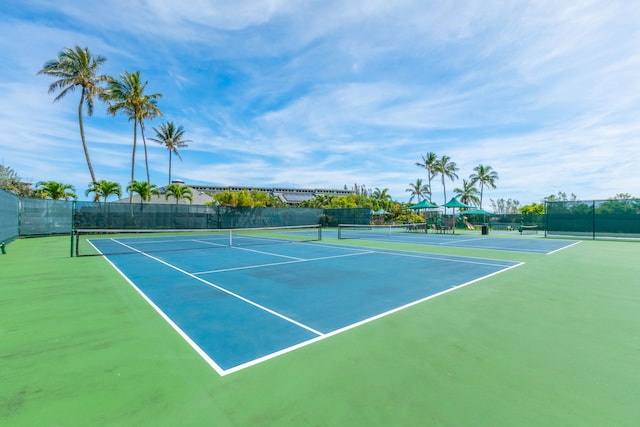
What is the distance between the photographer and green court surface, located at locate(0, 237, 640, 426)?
218 centimetres

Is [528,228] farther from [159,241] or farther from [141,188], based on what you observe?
[141,188]

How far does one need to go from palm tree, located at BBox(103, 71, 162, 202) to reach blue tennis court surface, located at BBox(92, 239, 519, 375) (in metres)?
23.0

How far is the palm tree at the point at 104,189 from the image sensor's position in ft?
82.6

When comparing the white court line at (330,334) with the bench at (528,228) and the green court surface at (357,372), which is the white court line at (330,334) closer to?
the green court surface at (357,372)

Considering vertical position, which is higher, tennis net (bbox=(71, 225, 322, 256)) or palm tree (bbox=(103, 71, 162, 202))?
palm tree (bbox=(103, 71, 162, 202))

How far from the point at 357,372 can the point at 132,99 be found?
32.4 metres

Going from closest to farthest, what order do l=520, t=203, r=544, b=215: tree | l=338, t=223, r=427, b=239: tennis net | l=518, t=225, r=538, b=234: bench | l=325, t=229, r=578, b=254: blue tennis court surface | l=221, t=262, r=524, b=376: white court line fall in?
l=221, t=262, r=524, b=376: white court line < l=325, t=229, r=578, b=254: blue tennis court surface < l=338, t=223, r=427, b=239: tennis net < l=518, t=225, r=538, b=234: bench < l=520, t=203, r=544, b=215: tree

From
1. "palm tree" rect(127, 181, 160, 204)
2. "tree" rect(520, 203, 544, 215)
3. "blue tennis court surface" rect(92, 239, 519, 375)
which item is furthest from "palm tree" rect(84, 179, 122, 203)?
"tree" rect(520, 203, 544, 215)

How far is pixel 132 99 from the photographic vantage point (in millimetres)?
Answer: 27203

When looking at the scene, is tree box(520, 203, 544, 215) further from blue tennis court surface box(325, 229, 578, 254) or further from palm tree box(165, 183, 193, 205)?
palm tree box(165, 183, 193, 205)

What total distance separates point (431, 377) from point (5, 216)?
18105 millimetres

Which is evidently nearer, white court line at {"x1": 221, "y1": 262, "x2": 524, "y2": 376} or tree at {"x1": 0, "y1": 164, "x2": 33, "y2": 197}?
white court line at {"x1": 221, "y1": 262, "x2": 524, "y2": 376}

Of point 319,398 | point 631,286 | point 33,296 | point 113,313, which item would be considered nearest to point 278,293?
point 113,313

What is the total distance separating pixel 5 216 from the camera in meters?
13.0
